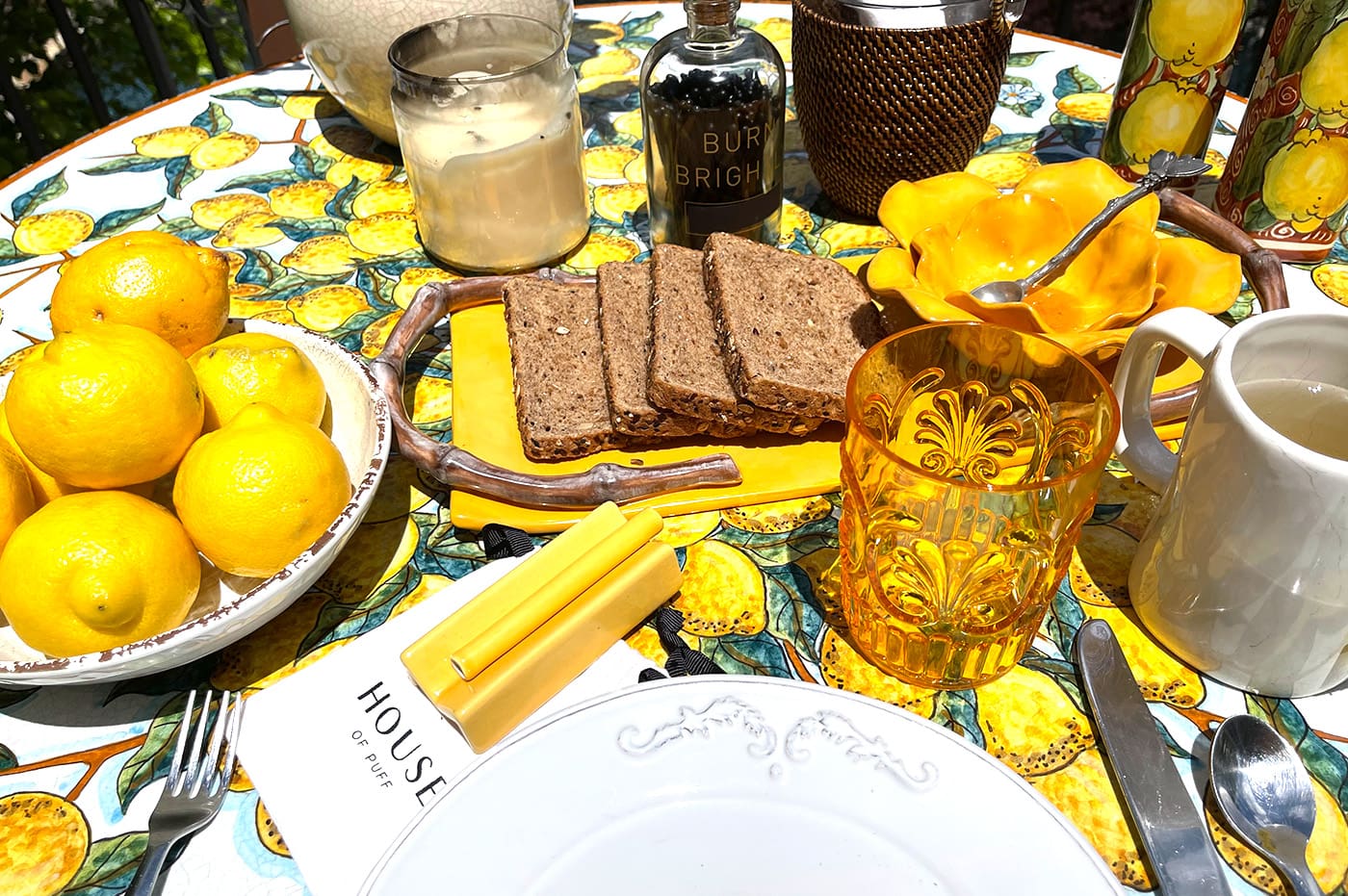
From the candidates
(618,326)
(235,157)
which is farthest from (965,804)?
(235,157)

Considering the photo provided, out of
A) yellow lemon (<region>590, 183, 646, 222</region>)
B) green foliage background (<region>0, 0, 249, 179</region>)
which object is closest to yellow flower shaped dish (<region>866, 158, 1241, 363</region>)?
yellow lemon (<region>590, 183, 646, 222</region>)

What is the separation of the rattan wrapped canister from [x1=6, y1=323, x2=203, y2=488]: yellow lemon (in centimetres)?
84

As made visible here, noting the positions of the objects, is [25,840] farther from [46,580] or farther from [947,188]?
[947,188]

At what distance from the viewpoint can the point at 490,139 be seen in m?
1.12

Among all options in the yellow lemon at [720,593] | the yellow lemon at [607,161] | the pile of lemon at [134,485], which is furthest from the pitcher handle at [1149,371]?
the yellow lemon at [607,161]

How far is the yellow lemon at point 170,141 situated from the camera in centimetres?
153

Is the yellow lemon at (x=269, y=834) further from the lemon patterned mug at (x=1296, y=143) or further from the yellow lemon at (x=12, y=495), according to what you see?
the lemon patterned mug at (x=1296, y=143)

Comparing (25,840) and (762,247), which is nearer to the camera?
(25,840)

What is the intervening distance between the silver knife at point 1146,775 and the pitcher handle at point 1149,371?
142 millimetres

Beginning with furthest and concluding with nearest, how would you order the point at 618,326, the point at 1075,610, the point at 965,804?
the point at 618,326 → the point at 1075,610 → the point at 965,804

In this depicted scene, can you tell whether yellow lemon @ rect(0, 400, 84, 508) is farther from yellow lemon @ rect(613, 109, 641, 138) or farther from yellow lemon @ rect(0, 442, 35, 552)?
yellow lemon @ rect(613, 109, 641, 138)

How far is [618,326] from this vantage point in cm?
105

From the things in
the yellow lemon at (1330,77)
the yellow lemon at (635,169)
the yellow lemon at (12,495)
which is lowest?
the yellow lemon at (635,169)

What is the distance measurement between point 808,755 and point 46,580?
0.56 meters
